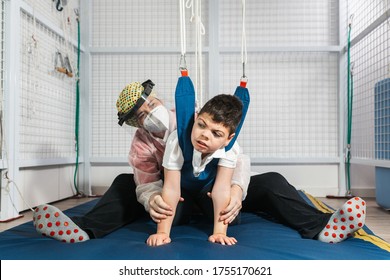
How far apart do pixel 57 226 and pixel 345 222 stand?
37.3 inches

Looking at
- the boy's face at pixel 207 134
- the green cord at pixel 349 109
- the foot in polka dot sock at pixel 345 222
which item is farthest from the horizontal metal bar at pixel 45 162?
the green cord at pixel 349 109

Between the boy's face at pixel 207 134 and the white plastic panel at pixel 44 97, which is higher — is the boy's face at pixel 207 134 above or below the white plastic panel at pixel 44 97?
below

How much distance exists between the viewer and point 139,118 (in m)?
1.66

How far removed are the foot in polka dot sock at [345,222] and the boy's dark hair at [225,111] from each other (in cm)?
45

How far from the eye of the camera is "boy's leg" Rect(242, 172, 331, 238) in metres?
1.45

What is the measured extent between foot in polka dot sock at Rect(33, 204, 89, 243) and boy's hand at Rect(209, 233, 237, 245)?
1.41 ft

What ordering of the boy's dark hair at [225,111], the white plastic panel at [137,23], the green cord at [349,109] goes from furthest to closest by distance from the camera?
the white plastic panel at [137,23], the green cord at [349,109], the boy's dark hair at [225,111]

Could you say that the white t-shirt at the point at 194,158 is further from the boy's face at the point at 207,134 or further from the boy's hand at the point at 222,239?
the boy's hand at the point at 222,239

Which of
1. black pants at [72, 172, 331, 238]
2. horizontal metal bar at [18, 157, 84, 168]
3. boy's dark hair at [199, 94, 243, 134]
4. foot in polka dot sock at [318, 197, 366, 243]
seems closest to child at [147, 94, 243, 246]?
boy's dark hair at [199, 94, 243, 134]

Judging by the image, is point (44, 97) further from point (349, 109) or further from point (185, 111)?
point (349, 109)

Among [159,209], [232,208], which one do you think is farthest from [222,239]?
[159,209]

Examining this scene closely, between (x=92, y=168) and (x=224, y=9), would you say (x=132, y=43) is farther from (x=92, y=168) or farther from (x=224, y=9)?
(x=92, y=168)

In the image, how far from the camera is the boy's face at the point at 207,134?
1.27 meters

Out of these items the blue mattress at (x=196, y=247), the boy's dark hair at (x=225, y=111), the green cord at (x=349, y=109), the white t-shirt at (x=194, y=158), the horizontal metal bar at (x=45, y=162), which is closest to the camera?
the blue mattress at (x=196, y=247)
